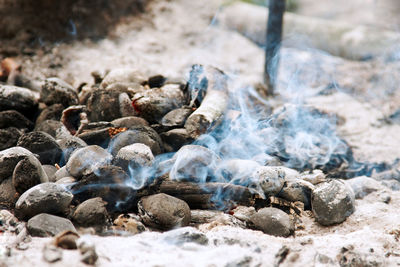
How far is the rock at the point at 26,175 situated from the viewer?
3051 mm

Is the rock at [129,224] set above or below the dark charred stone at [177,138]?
below

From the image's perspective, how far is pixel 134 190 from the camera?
3115 mm

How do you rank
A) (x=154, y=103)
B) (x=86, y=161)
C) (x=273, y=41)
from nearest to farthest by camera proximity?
(x=86, y=161), (x=154, y=103), (x=273, y=41)

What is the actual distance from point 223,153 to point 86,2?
5.05 m

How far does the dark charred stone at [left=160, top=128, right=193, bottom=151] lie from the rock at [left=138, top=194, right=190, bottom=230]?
84 centimetres

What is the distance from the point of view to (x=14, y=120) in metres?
4.12

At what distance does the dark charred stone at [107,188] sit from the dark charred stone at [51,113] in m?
Result: 1.40

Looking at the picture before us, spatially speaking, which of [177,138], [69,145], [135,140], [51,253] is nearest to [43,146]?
[69,145]

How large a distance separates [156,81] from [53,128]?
1302 mm

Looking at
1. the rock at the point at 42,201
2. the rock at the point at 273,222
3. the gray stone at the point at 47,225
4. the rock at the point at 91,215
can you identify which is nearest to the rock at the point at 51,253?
the gray stone at the point at 47,225

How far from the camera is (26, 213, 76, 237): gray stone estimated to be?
262 centimetres

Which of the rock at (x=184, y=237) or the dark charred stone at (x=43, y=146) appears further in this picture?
the dark charred stone at (x=43, y=146)

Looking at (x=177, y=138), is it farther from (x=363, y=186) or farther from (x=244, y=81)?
(x=244, y=81)

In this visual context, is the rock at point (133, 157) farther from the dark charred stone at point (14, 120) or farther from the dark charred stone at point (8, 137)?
the dark charred stone at point (14, 120)
